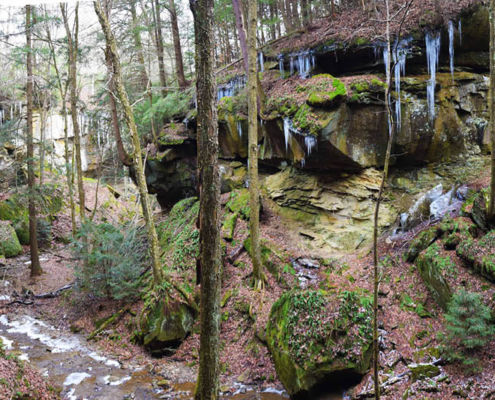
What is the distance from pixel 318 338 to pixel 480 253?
4.10 meters

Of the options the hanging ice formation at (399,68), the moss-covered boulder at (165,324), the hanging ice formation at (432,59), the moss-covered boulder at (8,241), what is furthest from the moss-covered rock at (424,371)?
the moss-covered boulder at (8,241)

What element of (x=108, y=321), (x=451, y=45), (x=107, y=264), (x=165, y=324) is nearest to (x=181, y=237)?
(x=107, y=264)

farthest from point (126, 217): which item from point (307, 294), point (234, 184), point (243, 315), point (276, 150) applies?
point (307, 294)

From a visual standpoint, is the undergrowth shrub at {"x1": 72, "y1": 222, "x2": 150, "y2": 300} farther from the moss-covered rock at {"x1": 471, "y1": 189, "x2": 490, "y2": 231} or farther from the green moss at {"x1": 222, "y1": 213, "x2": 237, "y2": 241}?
the moss-covered rock at {"x1": 471, "y1": 189, "x2": 490, "y2": 231}

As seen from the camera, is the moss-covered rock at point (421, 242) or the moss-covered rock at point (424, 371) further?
the moss-covered rock at point (421, 242)

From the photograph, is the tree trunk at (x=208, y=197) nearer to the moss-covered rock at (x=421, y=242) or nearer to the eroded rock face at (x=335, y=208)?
the moss-covered rock at (x=421, y=242)

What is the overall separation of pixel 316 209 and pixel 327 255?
1.80m

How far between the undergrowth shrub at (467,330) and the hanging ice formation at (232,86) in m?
11.6

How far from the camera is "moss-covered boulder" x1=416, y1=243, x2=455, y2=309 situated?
7426 millimetres

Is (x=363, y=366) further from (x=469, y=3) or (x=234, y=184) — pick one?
(x=469, y=3)

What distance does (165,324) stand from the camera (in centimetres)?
871

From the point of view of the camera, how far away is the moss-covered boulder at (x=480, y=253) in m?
6.89

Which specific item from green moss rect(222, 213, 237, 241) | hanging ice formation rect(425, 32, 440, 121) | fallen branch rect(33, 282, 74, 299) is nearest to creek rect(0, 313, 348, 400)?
fallen branch rect(33, 282, 74, 299)

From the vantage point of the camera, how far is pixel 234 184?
13.9 metres
